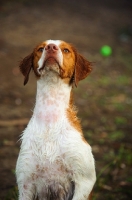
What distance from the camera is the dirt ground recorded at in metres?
5.25

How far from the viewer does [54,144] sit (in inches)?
122

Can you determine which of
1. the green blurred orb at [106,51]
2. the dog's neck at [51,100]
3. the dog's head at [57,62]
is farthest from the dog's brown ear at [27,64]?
the green blurred orb at [106,51]

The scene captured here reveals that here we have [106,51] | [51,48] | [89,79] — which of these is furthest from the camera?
[106,51]

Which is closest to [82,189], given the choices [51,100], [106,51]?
[51,100]

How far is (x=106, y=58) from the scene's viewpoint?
11.0 metres

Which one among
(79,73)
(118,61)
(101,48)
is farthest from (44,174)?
(101,48)

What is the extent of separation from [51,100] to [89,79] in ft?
20.3

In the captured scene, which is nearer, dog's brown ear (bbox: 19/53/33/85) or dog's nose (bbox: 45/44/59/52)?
dog's nose (bbox: 45/44/59/52)

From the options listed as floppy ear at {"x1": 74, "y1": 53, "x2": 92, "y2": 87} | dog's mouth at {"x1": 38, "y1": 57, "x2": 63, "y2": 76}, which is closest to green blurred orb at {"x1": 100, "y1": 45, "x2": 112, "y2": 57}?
floppy ear at {"x1": 74, "y1": 53, "x2": 92, "y2": 87}

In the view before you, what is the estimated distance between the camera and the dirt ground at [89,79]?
5254 millimetres

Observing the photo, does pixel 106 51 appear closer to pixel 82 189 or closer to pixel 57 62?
pixel 57 62

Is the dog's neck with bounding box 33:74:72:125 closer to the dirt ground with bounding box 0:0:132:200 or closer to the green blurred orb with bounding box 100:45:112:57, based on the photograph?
the dirt ground with bounding box 0:0:132:200

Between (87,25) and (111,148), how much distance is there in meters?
9.27

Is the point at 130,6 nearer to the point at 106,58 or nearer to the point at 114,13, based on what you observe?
the point at 114,13
